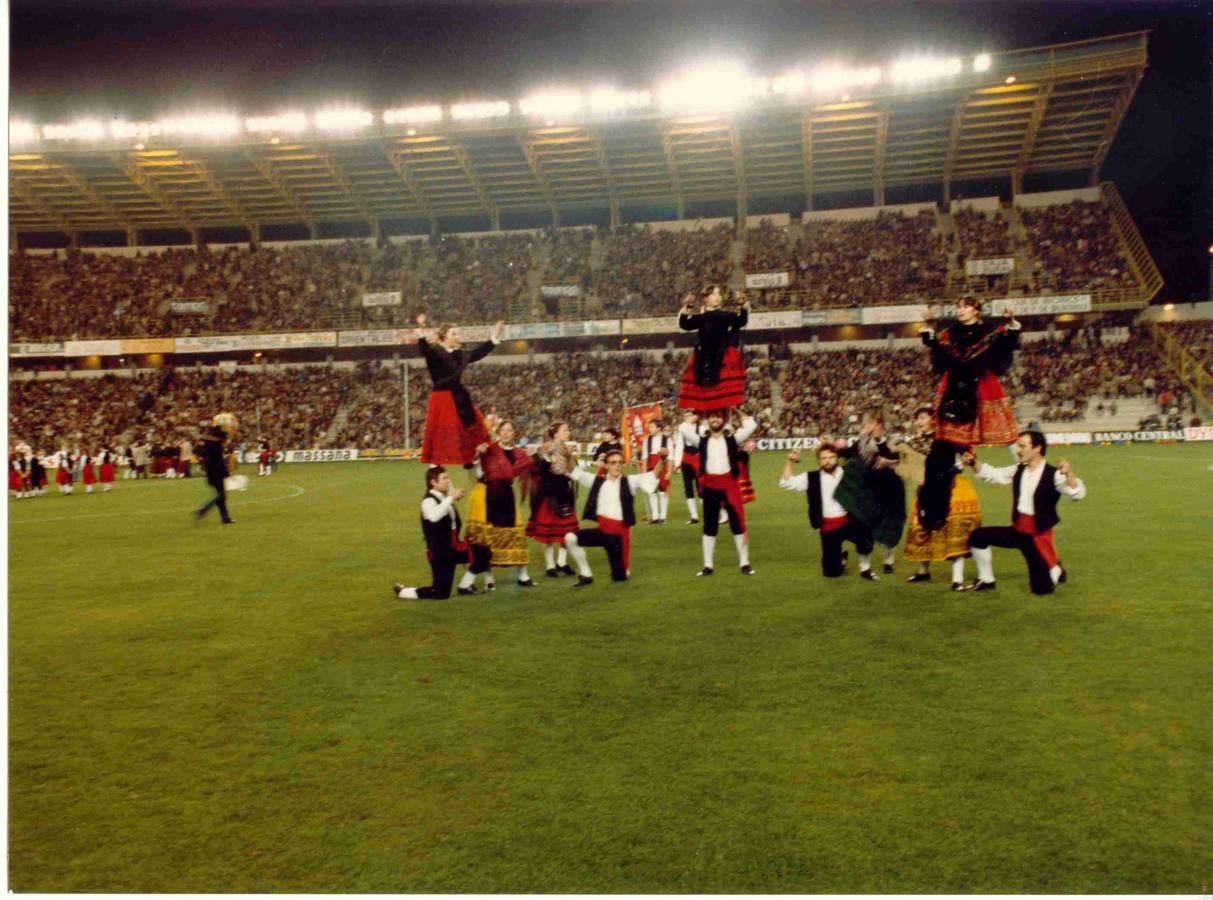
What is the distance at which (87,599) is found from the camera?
9039 mm

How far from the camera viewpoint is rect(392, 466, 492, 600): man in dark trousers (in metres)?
8.16

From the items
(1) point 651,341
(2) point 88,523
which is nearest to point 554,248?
(1) point 651,341

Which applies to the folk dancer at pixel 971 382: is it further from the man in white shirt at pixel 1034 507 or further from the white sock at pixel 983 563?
the white sock at pixel 983 563

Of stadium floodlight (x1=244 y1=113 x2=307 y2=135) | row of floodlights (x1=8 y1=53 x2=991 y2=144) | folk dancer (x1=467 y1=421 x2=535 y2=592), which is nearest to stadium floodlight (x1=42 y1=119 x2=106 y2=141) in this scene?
row of floodlights (x1=8 y1=53 x2=991 y2=144)

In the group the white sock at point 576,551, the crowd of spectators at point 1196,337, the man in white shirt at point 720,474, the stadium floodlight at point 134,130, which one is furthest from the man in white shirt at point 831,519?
the stadium floodlight at point 134,130

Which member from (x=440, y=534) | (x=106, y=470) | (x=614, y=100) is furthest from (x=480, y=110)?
(x=440, y=534)

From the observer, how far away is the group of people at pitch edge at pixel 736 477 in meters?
7.48

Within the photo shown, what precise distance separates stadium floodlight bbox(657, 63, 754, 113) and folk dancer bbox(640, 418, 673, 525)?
84.6 feet

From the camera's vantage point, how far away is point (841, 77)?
119 feet

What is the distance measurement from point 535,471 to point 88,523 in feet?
39.6

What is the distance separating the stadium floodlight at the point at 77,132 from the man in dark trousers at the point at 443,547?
4163 cm

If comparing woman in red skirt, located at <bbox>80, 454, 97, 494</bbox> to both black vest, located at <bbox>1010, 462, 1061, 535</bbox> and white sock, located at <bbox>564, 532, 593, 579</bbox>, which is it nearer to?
white sock, located at <bbox>564, 532, 593, 579</bbox>

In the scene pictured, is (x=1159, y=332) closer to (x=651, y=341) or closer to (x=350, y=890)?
(x=651, y=341)

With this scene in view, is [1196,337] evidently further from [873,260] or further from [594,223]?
[594,223]
